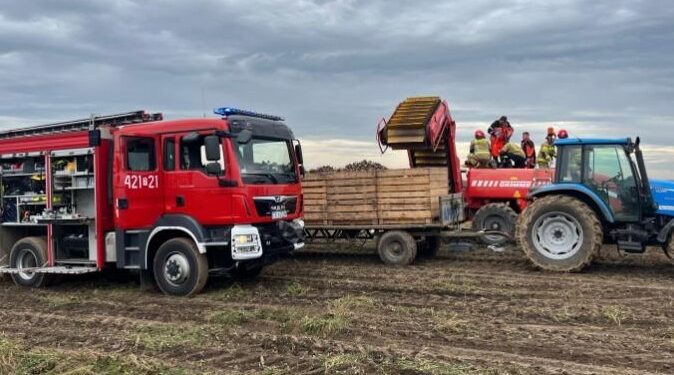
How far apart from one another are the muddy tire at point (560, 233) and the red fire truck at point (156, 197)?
144 inches

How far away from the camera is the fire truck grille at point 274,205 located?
8.73 m

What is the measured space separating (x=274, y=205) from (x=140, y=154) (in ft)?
6.62

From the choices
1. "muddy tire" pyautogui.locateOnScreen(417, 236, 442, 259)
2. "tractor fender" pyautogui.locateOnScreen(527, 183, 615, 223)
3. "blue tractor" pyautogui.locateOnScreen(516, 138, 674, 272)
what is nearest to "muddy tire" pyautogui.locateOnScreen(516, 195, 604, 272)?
"blue tractor" pyautogui.locateOnScreen(516, 138, 674, 272)

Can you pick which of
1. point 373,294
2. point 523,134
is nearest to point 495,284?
point 373,294

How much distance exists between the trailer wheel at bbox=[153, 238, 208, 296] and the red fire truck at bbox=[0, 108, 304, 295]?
0.05 ft

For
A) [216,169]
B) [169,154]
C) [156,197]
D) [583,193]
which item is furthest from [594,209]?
[156,197]

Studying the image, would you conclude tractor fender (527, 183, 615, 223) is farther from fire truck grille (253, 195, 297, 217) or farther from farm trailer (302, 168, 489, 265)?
fire truck grille (253, 195, 297, 217)

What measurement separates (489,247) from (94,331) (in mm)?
8147

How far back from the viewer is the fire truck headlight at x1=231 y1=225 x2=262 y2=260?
8.44 meters

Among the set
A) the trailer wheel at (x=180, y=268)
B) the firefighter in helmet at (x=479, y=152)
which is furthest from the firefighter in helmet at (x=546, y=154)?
the trailer wheel at (x=180, y=268)

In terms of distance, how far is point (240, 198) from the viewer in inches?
333

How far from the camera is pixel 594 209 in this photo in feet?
33.3

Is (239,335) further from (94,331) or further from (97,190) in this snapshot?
(97,190)

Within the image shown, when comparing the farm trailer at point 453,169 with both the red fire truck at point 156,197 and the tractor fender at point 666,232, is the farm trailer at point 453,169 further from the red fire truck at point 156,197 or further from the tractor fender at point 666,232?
A: the tractor fender at point 666,232
